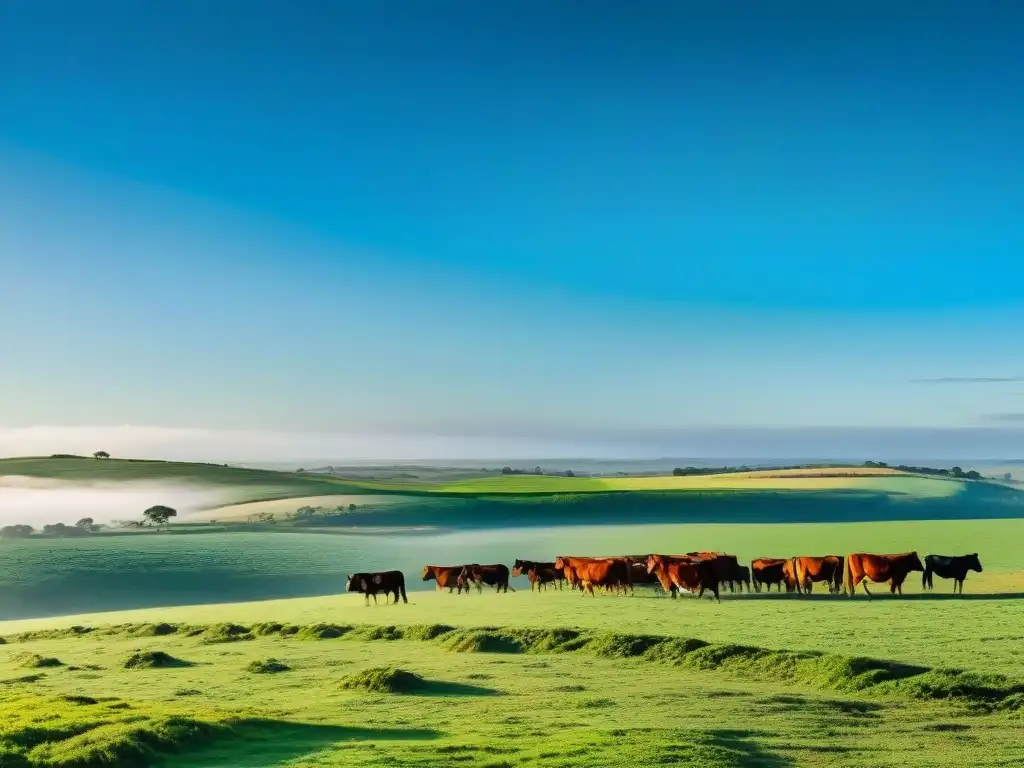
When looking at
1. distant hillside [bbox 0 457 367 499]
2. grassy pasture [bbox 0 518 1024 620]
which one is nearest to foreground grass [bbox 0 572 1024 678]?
grassy pasture [bbox 0 518 1024 620]

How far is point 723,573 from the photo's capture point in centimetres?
3388

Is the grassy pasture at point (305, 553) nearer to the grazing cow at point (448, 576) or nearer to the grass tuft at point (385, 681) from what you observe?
the grazing cow at point (448, 576)

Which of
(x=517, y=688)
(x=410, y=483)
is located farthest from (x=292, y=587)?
(x=410, y=483)

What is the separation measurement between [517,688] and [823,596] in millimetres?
15779

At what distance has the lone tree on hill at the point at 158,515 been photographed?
7631 centimetres

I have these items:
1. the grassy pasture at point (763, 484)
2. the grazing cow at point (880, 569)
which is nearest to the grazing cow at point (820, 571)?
the grazing cow at point (880, 569)

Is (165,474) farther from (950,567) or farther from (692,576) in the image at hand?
(950,567)

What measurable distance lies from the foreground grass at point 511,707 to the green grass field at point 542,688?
0.18 ft

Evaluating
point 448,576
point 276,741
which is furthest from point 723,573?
point 276,741

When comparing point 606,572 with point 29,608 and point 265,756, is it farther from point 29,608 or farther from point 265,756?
point 29,608

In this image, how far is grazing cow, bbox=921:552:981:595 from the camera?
32.1 m

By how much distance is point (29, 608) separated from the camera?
45812 millimetres

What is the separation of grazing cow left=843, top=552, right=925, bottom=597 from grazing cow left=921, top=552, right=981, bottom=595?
742mm

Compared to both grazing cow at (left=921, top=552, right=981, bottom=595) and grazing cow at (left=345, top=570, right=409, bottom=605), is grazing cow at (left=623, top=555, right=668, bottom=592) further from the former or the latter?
grazing cow at (left=921, top=552, right=981, bottom=595)
